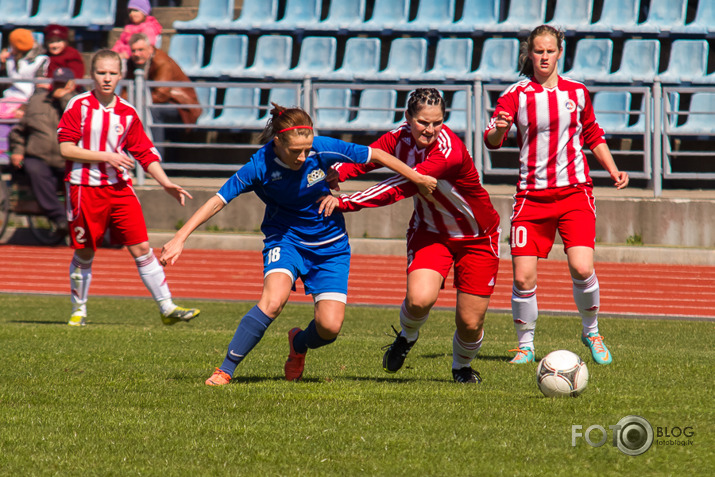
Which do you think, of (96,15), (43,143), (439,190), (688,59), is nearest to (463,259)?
(439,190)

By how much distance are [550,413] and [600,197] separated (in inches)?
369

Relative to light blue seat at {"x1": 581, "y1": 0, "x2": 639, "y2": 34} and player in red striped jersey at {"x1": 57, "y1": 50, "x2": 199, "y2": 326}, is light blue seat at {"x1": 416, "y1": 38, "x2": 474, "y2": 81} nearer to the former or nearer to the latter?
light blue seat at {"x1": 581, "y1": 0, "x2": 639, "y2": 34}

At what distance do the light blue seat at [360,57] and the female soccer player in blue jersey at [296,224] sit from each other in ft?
37.0

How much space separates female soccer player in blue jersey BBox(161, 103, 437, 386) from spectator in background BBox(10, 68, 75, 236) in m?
8.59

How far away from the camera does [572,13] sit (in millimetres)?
17078

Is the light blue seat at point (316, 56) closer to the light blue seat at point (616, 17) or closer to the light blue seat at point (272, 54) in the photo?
the light blue seat at point (272, 54)

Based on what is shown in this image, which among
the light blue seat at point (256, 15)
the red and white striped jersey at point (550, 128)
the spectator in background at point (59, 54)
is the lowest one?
the red and white striped jersey at point (550, 128)

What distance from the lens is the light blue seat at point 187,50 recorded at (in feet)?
58.1

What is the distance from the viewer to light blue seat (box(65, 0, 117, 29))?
18922 millimetres

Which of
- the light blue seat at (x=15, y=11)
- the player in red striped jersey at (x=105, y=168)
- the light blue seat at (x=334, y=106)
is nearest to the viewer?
the player in red striped jersey at (x=105, y=168)

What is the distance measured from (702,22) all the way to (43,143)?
10.8 m

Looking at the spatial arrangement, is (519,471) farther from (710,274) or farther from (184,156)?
(184,156)

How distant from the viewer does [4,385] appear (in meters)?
5.77

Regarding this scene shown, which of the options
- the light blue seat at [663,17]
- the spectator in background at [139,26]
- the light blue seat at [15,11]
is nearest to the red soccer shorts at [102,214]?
the spectator in background at [139,26]
